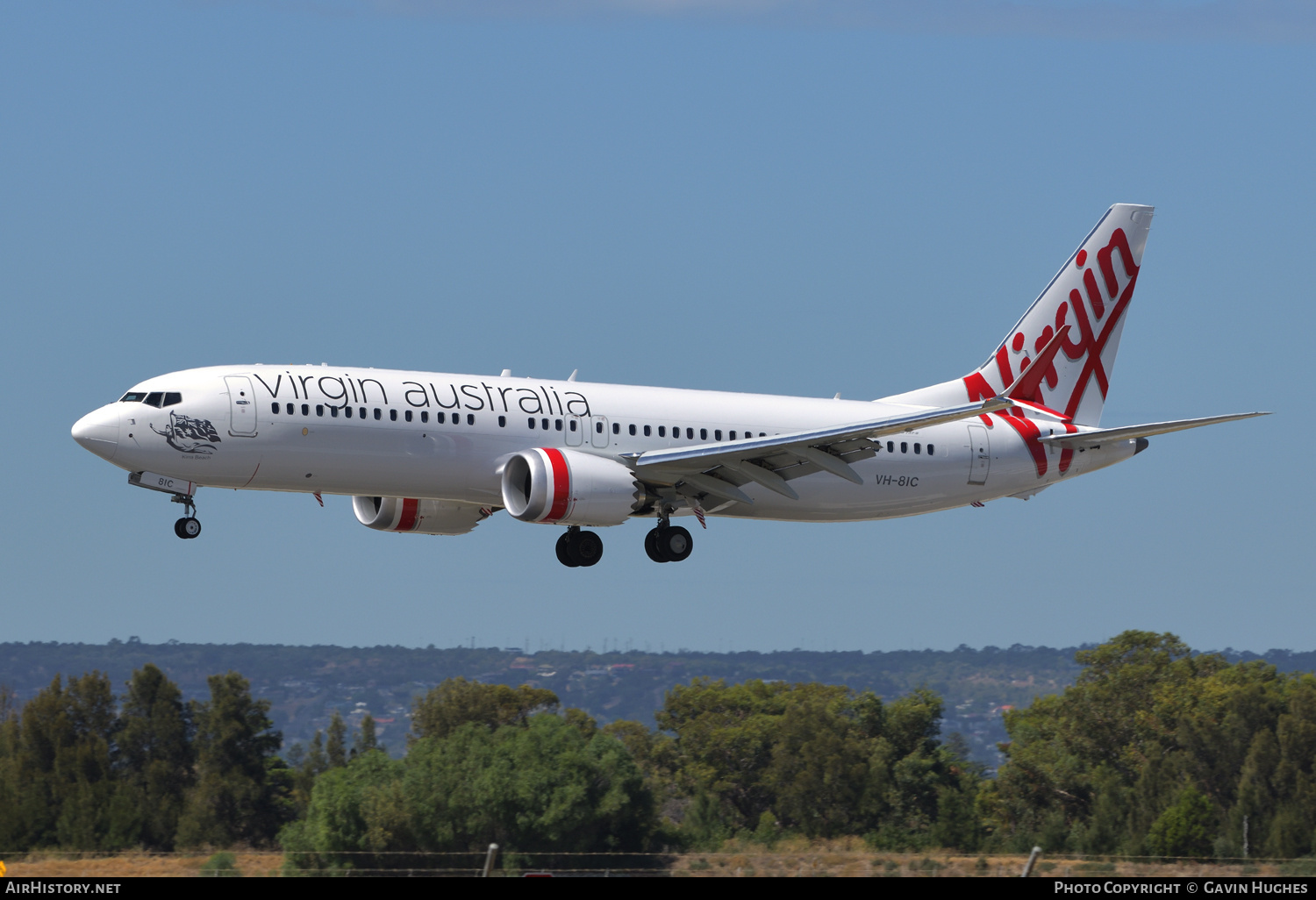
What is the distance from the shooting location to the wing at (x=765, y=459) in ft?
152

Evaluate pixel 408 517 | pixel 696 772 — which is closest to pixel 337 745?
pixel 696 772

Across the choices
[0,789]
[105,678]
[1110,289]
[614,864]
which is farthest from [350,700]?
[614,864]

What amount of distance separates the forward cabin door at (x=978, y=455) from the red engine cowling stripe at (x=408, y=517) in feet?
55.1

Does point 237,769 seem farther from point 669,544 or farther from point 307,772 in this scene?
point 669,544

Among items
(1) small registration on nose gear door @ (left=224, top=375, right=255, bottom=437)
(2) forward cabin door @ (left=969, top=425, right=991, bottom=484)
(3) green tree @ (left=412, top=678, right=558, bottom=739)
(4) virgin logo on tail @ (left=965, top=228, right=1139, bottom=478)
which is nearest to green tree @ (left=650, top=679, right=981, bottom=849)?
(3) green tree @ (left=412, top=678, right=558, bottom=739)

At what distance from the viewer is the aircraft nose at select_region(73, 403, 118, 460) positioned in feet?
141

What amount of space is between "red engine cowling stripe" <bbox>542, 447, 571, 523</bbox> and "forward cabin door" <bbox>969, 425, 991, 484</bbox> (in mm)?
14088

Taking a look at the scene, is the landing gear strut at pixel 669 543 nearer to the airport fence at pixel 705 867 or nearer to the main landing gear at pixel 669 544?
the main landing gear at pixel 669 544

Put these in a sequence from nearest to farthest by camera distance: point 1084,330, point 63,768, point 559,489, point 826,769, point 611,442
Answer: point 559,489
point 611,442
point 1084,330
point 826,769
point 63,768

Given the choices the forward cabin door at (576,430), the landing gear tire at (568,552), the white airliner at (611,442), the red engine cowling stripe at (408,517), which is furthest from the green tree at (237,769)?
the forward cabin door at (576,430)

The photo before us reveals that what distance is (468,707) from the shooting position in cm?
9912

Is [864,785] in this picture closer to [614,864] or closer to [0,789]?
[0,789]

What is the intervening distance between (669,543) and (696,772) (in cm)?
5557

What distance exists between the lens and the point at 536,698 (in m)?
103
